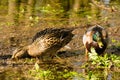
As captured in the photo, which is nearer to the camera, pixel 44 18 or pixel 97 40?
pixel 97 40

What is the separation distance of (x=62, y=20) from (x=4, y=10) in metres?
2.35

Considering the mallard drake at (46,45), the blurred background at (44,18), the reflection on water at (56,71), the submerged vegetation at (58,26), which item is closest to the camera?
the reflection on water at (56,71)

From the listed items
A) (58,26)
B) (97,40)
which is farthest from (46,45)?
(58,26)

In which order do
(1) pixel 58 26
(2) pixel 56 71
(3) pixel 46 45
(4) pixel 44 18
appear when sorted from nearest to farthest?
(2) pixel 56 71, (3) pixel 46 45, (1) pixel 58 26, (4) pixel 44 18

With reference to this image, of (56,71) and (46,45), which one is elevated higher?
(46,45)

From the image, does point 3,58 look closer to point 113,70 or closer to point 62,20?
point 113,70

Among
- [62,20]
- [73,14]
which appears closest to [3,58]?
[62,20]

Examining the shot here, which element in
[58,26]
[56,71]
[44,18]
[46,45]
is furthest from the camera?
[44,18]

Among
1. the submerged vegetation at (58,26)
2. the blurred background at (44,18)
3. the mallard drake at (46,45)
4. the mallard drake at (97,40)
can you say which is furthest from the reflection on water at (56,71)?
the blurred background at (44,18)

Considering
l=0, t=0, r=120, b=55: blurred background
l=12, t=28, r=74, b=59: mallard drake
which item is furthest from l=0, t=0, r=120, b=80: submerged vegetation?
l=12, t=28, r=74, b=59: mallard drake

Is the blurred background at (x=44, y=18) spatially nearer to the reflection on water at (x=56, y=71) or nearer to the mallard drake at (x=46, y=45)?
the mallard drake at (x=46, y=45)

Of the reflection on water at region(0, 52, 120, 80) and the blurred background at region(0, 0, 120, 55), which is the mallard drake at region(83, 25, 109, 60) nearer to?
the reflection on water at region(0, 52, 120, 80)

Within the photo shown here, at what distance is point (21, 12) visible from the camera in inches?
573

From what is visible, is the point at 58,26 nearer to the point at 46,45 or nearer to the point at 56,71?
the point at 46,45
